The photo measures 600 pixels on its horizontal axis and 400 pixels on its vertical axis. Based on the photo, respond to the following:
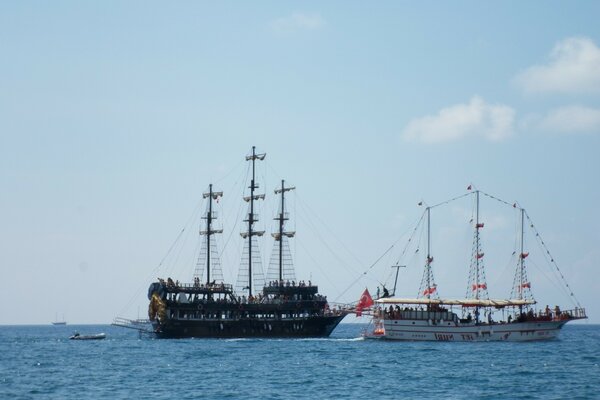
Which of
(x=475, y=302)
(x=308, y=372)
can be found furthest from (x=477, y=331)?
(x=308, y=372)

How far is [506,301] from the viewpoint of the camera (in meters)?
104

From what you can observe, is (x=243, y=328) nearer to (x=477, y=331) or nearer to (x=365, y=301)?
(x=365, y=301)

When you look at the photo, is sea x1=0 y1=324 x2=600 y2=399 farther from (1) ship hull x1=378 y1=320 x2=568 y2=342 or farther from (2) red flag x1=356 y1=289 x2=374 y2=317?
(2) red flag x1=356 y1=289 x2=374 y2=317

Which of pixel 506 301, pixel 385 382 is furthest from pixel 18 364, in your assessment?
pixel 506 301

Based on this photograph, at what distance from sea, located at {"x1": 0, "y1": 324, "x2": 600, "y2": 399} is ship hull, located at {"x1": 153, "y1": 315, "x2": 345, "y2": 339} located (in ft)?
41.1

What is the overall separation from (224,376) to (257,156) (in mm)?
60900

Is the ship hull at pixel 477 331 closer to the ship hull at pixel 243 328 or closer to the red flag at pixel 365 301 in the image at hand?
the red flag at pixel 365 301

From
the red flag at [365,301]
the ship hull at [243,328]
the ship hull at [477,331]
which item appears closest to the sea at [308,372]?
the ship hull at [477,331]

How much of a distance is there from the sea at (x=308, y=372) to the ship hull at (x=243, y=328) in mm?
12536

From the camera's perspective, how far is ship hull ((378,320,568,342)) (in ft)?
333

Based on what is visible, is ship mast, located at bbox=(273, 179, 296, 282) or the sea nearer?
the sea

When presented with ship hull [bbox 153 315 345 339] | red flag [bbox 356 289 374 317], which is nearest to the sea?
red flag [bbox 356 289 374 317]

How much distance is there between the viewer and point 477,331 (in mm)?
101438

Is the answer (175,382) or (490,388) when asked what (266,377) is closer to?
(175,382)
